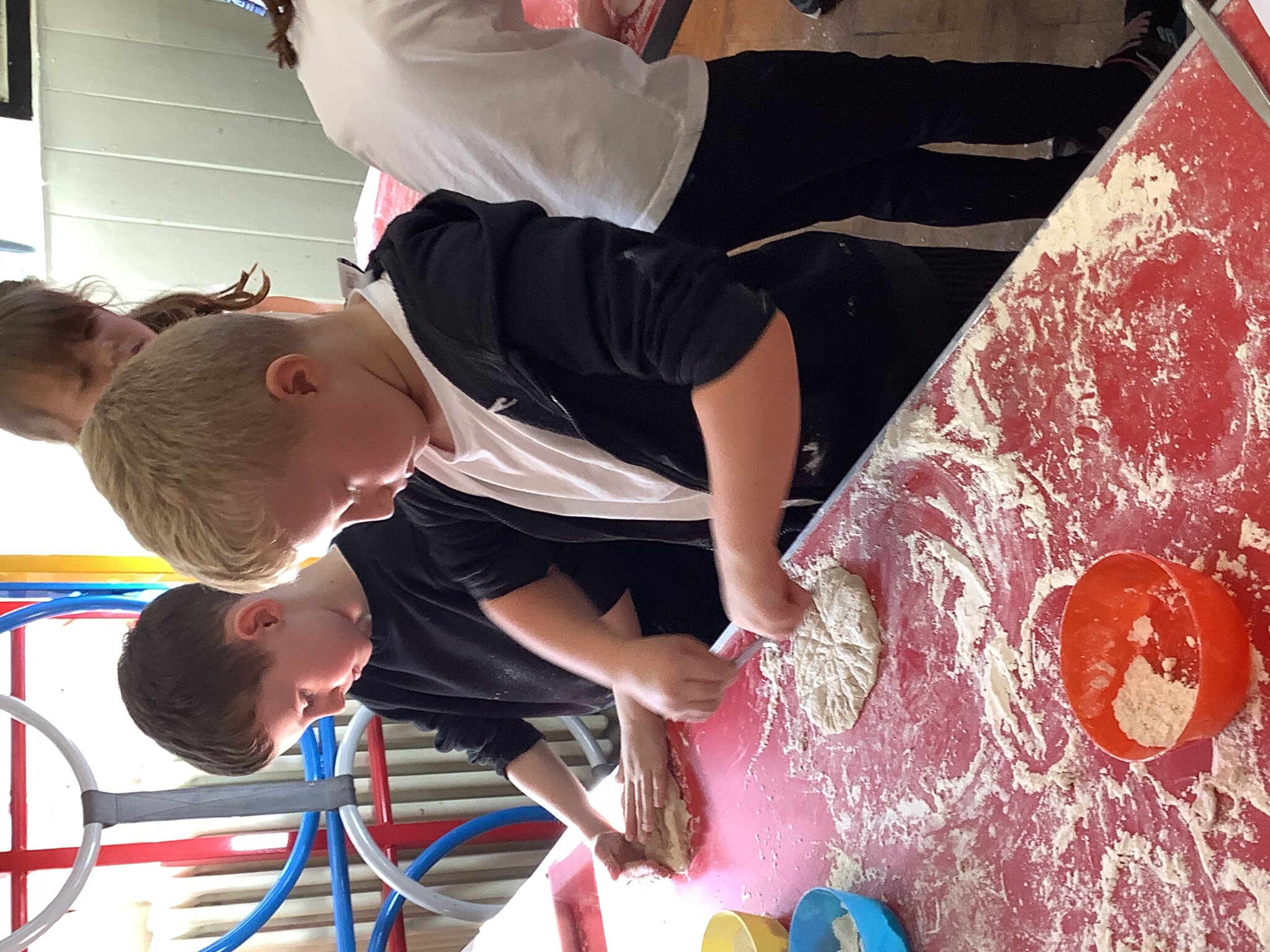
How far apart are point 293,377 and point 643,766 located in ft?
1.85

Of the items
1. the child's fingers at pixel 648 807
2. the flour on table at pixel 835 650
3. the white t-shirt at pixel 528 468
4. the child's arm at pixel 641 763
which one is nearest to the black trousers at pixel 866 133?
the white t-shirt at pixel 528 468

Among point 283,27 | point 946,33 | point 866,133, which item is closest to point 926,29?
point 946,33

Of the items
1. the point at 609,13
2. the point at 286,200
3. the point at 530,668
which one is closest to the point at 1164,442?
the point at 530,668

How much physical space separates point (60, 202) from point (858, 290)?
1.94 meters

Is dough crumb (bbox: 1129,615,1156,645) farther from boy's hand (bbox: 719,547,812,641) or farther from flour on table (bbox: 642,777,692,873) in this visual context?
flour on table (bbox: 642,777,692,873)

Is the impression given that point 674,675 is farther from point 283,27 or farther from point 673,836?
point 283,27

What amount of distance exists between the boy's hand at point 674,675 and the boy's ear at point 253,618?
0.40 meters

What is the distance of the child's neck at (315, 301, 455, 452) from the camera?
2.26 ft

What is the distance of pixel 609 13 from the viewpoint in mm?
1372

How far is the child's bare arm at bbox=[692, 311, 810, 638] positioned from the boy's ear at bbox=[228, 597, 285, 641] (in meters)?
0.55

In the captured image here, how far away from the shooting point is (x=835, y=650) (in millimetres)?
738

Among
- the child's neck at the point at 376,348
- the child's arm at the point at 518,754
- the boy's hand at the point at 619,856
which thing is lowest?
the child's arm at the point at 518,754

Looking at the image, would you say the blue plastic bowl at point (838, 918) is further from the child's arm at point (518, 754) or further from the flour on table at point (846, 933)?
the child's arm at point (518, 754)

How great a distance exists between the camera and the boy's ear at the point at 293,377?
63 centimetres
